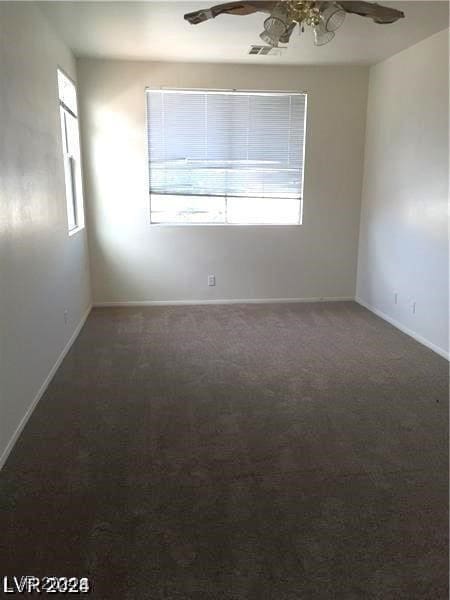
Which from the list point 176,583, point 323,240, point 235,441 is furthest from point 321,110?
point 176,583

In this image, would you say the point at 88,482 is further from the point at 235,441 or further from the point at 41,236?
the point at 41,236

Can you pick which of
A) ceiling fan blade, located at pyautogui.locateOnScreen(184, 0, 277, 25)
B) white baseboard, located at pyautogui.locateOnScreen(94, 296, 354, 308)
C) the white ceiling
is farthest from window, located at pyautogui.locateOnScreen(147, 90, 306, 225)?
ceiling fan blade, located at pyautogui.locateOnScreen(184, 0, 277, 25)

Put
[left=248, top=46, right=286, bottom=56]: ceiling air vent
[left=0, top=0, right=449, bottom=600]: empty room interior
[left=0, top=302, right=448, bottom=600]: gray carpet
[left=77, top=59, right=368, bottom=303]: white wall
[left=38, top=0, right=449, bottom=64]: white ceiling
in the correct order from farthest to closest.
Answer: [left=77, top=59, right=368, bottom=303]: white wall, [left=248, top=46, right=286, bottom=56]: ceiling air vent, [left=38, top=0, right=449, bottom=64]: white ceiling, [left=0, top=0, right=449, bottom=600]: empty room interior, [left=0, top=302, right=448, bottom=600]: gray carpet

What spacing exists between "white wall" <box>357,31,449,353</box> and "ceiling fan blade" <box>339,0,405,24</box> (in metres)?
1.52

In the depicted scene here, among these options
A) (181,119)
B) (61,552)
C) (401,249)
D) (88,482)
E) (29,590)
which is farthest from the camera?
(181,119)

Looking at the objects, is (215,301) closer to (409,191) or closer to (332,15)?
(409,191)

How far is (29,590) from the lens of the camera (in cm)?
170

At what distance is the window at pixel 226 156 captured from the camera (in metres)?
5.24

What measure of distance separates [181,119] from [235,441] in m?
3.79

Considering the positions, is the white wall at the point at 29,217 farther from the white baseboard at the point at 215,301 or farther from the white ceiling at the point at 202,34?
the white baseboard at the point at 215,301

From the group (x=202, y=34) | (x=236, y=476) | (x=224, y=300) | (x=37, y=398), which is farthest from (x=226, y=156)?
(x=236, y=476)

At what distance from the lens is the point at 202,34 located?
402 cm

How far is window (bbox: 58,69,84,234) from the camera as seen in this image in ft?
14.9

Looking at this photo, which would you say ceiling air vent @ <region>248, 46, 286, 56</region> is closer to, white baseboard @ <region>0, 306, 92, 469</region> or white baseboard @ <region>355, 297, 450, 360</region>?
white baseboard @ <region>355, 297, 450, 360</region>
